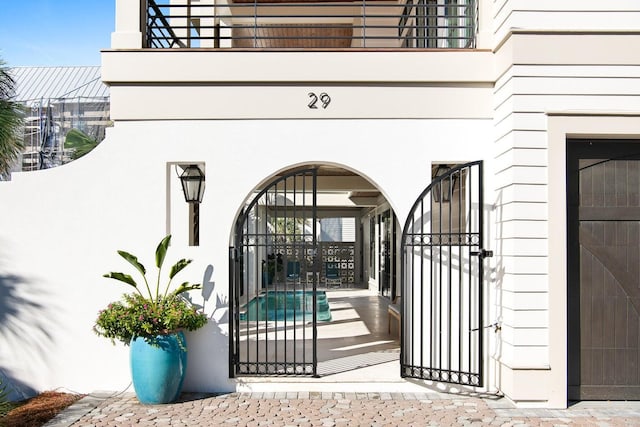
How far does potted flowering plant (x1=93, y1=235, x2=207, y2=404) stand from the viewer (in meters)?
6.41

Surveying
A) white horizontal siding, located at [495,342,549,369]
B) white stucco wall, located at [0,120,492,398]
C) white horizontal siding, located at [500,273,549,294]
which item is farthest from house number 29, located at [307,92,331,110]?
white horizontal siding, located at [495,342,549,369]

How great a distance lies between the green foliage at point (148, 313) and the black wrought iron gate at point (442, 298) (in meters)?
2.47

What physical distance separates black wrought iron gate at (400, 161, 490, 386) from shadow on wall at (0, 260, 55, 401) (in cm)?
428

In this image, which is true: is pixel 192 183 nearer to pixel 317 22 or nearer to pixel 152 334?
pixel 152 334

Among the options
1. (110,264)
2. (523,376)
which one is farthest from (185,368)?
(523,376)

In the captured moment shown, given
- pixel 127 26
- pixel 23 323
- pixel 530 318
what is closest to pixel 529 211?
pixel 530 318

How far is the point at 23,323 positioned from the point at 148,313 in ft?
5.92

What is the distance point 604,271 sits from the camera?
6535mm

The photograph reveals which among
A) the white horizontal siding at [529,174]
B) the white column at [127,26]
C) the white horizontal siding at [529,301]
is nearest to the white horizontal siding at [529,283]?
the white horizontal siding at [529,301]

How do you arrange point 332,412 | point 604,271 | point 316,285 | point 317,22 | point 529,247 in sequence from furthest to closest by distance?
point 317,22, point 316,285, point 604,271, point 529,247, point 332,412

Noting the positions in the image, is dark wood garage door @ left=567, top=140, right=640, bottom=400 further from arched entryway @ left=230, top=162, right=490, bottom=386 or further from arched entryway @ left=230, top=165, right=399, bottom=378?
arched entryway @ left=230, top=165, right=399, bottom=378

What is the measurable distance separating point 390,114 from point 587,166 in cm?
228

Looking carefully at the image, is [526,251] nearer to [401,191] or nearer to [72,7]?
[401,191]

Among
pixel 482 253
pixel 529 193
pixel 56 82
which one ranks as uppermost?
pixel 56 82
